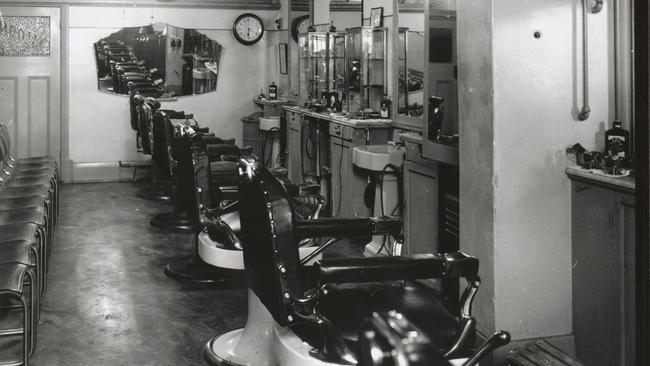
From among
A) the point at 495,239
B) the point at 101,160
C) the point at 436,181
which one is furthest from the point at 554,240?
the point at 101,160

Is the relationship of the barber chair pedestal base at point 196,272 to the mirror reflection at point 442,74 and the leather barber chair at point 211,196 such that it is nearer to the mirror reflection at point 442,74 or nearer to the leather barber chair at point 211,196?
the leather barber chair at point 211,196

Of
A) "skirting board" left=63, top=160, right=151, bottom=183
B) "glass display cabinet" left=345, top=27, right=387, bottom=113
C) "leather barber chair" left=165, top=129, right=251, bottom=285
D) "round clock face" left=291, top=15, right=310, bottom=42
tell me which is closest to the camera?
"leather barber chair" left=165, top=129, right=251, bottom=285

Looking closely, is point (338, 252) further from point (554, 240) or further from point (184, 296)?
point (554, 240)

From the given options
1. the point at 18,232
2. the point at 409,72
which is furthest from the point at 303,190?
the point at 409,72

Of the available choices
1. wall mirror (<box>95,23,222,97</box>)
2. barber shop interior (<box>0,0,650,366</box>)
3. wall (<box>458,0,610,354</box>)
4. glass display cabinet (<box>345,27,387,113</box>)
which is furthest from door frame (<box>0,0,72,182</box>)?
wall (<box>458,0,610,354</box>)

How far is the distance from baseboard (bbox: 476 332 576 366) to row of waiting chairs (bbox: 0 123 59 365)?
1.98 meters

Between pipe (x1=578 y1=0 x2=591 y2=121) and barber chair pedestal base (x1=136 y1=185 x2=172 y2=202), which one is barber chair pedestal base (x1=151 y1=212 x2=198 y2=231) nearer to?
barber chair pedestal base (x1=136 y1=185 x2=172 y2=202)

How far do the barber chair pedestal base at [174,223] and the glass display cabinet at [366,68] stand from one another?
1.78 meters

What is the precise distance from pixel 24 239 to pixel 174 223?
2737 mm

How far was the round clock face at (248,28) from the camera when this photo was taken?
29.5 ft

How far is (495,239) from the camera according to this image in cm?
303

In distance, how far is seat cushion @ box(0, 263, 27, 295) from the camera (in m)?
2.85

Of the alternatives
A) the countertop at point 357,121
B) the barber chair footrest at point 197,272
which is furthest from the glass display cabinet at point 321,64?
the barber chair footrest at point 197,272

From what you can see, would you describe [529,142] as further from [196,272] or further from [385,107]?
[385,107]
